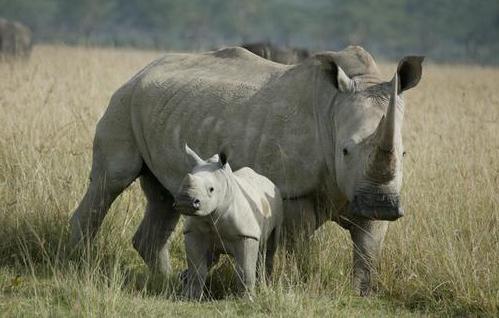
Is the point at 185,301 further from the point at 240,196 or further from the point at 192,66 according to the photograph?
the point at 192,66

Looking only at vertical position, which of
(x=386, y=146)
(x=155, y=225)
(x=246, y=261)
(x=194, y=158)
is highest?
(x=386, y=146)

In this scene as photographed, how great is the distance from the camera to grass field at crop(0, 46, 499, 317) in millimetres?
6570

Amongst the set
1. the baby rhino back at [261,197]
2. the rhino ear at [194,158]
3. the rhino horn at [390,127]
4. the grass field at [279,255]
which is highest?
the rhino horn at [390,127]

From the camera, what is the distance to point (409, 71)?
275 inches

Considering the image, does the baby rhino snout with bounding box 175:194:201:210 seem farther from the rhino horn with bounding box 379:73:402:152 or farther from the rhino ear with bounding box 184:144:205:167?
the rhino horn with bounding box 379:73:402:152

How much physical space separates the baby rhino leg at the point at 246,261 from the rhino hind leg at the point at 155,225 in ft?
4.50

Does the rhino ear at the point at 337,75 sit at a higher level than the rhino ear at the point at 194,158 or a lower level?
higher

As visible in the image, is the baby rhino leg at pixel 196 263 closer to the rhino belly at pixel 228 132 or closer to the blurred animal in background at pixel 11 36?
the rhino belly at pixel 228 132

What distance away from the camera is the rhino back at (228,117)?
7.13 meters

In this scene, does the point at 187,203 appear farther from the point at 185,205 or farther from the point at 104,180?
the point at 104,180

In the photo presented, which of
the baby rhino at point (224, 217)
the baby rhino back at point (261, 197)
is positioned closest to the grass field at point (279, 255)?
the baby rhino at point (224, 217)

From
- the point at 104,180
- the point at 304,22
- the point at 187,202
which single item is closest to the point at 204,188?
the point at 187,202

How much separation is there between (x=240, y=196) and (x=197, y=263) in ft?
1.61

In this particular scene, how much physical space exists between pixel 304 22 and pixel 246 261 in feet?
397
